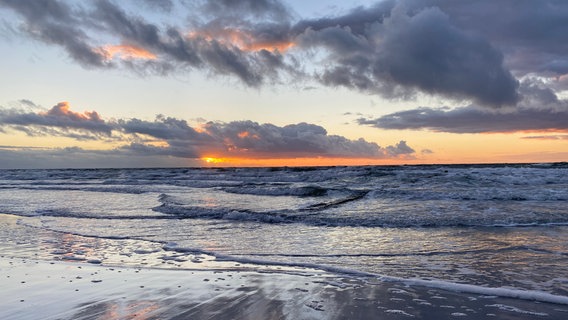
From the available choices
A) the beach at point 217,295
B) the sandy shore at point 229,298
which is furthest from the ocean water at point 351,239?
the sandy shore at point 229,298

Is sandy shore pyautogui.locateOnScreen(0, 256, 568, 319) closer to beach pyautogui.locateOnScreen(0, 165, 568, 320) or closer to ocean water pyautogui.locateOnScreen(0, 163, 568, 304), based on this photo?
beach pyautogui.locateOnScreen(0, 165, 568, 320)

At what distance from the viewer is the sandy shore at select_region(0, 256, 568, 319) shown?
16.6 ft

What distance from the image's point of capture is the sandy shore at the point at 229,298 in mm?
5059

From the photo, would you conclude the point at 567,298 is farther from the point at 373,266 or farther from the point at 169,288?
the point at 169,288

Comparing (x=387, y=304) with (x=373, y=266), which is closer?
(x=387, y=304)

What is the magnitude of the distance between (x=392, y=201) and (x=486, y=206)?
14.0 feet

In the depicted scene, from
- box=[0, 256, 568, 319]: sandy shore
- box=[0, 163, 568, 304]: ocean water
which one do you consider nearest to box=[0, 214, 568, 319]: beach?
box=[0, 256, 568, 319]: sandy shore

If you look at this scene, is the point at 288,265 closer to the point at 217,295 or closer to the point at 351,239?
the point at 217,295

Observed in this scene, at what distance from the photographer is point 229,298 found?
5.69m

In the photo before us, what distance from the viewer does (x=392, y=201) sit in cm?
2002

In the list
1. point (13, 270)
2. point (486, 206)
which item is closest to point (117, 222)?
point (13, 270)

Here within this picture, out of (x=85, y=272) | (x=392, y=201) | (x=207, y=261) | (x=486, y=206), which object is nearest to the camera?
(x=85, y=272)

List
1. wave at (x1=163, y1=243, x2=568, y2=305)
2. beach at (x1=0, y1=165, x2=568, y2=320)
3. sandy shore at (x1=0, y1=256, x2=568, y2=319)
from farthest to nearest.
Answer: wave at (x1=163, y1=243, x2=568, y2=305) < beach at (x1=0, y1=165, x2=568, y2=320) < sandy shore at (x1=0, y1=256, x2=568, y2=319)

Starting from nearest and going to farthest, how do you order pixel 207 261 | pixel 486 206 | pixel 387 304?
pixel 387 304 → pixel 207 261 → pixel 486 206
